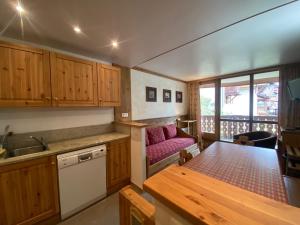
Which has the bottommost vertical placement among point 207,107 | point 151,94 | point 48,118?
point 48,118

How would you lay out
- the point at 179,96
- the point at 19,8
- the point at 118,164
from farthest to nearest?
the point at 179,96
the point at 118,164
the point at 19,8

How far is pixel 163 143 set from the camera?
367 centimetres

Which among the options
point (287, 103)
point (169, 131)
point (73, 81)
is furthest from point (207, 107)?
point (73, 81)

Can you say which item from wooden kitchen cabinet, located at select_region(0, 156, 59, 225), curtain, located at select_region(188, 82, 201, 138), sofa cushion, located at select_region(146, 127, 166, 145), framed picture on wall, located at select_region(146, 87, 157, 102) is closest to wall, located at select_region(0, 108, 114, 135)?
wooden kitchen cabinet, located at select_region(0, 156, 59, 225)

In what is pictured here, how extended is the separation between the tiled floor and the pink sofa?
832 millimetres

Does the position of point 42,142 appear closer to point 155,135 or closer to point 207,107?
point 155,135

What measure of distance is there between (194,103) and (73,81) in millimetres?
4258

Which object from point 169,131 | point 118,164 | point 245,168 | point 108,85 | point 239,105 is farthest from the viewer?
point 239,105

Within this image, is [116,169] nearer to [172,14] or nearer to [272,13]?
[172,14]

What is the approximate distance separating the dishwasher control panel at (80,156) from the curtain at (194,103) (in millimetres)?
3919

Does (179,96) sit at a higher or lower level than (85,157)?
higher

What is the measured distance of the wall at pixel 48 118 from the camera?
6.18 ft

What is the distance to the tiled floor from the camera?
5.94ft

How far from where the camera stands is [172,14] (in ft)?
5.06
